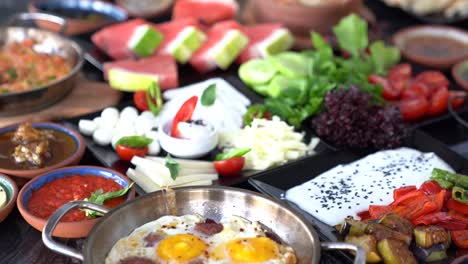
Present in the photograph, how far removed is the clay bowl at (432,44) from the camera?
4.59 metres

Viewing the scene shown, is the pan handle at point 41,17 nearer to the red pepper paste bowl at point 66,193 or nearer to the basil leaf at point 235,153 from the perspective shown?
the red pepper paste bowl at point 66,193

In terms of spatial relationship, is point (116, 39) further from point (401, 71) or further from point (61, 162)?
point (401, 71)

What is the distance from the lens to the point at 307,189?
3.10 metres

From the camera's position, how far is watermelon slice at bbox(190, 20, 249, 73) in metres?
4.39

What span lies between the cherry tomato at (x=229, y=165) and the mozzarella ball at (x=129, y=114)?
2.17ft

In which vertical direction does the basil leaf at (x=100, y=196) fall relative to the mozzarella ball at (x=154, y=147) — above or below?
above

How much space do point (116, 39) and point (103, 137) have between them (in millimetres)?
1240

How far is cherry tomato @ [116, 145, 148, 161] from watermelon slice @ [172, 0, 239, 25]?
1.82 m

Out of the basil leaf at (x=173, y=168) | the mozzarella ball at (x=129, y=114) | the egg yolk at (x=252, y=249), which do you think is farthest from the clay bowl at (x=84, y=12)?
the egg yolk at (x=252, y=249)

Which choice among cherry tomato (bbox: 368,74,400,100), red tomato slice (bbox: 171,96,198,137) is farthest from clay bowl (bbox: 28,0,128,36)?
cherry tomato (bbox: 368,74,400,100)

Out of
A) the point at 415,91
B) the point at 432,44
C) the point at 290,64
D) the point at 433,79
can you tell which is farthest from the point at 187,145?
the point at 432,44

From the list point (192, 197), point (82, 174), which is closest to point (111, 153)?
point (82, 174)

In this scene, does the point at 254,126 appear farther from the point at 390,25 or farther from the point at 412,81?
the point at 390,25

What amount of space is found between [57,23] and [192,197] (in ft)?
8.10
